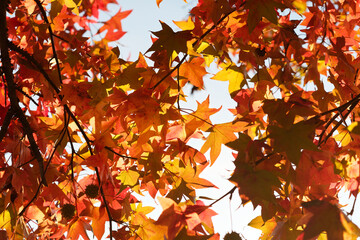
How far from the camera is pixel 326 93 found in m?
1.53

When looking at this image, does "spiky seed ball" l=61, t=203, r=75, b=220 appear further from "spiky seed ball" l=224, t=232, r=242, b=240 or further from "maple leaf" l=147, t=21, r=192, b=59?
"maple leaf" l=147, t=21, r=192, b=59

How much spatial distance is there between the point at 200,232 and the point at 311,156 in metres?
0.43

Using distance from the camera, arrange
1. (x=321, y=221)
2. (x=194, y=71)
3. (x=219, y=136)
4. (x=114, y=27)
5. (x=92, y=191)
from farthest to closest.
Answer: (x=114, y=27)
(x=92, y=191)
(x=194, y=71)
(x=219, y=136)
(x=321, y=221)

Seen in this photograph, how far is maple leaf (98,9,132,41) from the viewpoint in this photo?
1.91 metres

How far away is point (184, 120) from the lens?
4.86ft

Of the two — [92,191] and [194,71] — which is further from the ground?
[194,71]

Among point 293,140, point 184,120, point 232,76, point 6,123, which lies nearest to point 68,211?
point 6,123

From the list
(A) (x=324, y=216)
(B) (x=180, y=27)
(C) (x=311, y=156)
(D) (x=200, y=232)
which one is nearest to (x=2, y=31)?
(B) (x=180, y=27)

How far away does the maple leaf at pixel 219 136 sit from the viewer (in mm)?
1353

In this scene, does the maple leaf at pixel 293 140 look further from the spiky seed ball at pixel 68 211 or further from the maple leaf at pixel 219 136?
the spiky seed ball at pixel 68 211

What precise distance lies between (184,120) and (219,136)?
165 mm

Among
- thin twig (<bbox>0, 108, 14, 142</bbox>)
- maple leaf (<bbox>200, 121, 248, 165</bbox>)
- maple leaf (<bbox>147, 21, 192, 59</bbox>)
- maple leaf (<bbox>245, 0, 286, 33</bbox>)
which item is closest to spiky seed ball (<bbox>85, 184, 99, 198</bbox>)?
thin twig (<bbox>0, 108, 14, 142</bbox>)

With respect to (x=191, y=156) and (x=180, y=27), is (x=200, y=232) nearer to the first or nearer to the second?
(x=191, y=156)

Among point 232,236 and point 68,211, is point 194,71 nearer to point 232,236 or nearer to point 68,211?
point 232,236
